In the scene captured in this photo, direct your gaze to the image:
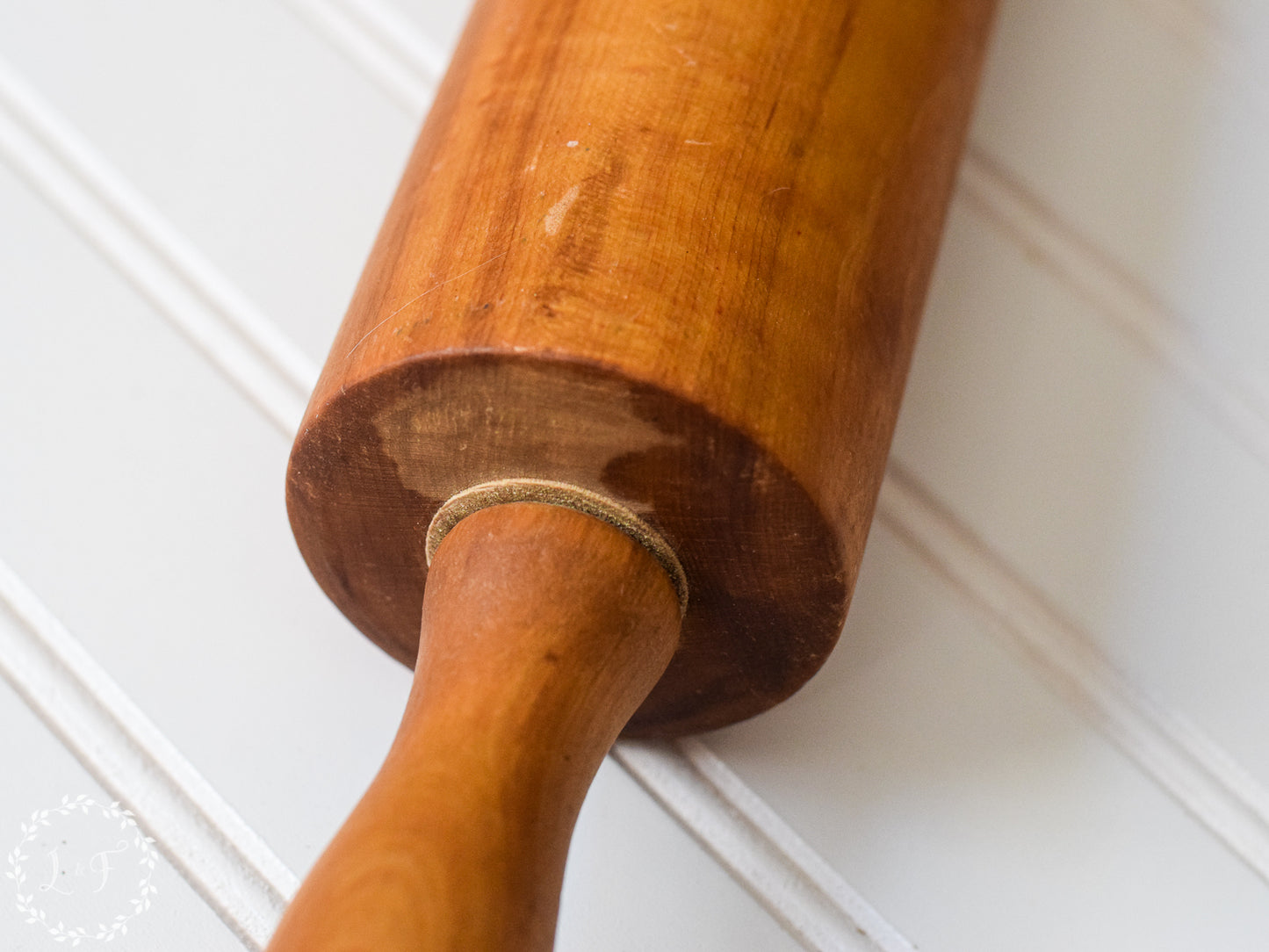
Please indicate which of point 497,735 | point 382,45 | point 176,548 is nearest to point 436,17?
point 382,45

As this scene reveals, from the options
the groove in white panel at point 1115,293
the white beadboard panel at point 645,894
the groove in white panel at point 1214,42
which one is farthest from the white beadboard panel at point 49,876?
the groove in white panel at point 1214,42

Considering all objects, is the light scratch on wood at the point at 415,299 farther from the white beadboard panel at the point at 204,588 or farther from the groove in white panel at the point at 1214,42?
the groove in white panel at the point at 1214,42

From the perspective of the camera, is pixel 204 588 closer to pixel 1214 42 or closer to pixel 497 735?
pixel 497 735

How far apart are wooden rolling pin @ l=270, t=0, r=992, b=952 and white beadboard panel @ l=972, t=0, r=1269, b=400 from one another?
23 cm

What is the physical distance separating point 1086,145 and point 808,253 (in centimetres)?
34

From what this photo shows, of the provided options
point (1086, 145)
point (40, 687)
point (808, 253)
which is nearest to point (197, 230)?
point (40, 687)

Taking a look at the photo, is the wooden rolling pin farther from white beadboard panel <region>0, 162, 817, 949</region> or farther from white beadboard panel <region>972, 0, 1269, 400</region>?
white beadboard panel <region>972, 0, 1269, 400</region>

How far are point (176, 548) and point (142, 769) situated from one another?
0.09m

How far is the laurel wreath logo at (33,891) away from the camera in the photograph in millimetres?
407

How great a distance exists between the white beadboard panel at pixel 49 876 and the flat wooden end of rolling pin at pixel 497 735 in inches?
5.4

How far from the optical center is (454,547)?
1.20ft

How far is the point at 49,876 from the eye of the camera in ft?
1.36

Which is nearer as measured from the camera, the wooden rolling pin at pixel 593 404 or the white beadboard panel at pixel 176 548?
the wooden rolling pin at pixel 593 404

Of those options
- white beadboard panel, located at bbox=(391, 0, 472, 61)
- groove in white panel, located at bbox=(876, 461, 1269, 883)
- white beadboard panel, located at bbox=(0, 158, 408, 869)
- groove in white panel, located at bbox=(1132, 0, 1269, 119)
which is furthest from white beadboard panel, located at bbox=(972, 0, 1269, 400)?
white beadboard panel, located at bbox=(0, 158, 408, 869)
